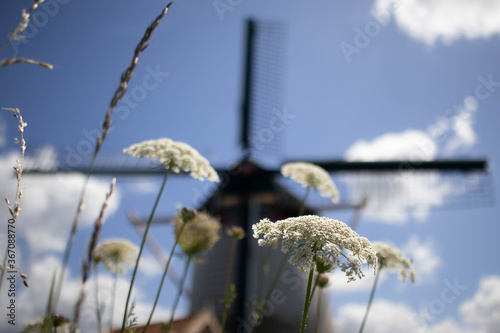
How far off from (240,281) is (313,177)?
9655mm

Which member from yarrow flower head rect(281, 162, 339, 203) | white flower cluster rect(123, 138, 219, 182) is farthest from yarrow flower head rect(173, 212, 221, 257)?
yarrow flower head rect(281, 162, 339, 203)

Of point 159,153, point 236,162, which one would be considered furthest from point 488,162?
point 159,153

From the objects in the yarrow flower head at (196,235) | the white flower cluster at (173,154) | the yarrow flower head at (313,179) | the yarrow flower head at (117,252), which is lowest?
the yarrow flower head at (117,252)

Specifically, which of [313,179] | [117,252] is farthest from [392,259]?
[117,252]

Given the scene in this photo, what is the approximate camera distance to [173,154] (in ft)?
8.46

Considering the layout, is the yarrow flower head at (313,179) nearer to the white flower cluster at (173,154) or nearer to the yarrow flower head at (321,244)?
the white flower cluster at (173,154)

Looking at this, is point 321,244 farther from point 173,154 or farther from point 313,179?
point 313,179

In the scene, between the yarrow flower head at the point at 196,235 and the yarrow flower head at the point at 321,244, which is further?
the yarrow flower head at the point at 196,235

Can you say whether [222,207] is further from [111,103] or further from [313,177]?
[111,103]

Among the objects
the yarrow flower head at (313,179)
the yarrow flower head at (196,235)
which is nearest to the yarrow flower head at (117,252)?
the yarrow flower head at (196,235)

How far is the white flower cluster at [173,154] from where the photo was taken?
2.59m

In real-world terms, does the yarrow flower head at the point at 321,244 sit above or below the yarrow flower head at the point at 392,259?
above

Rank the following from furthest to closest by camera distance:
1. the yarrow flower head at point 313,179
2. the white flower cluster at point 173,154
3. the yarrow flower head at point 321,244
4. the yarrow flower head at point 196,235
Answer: the yarrow flower head at point 313,179
the yarrow flower head at point 196,235
the white flower cluster at point 173,154
the yarrow flower head at point 321,244

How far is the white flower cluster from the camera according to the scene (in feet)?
8.48
